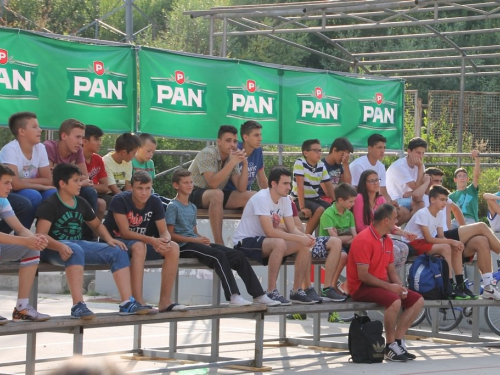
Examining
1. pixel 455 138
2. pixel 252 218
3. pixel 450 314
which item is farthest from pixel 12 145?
pixel 455 138

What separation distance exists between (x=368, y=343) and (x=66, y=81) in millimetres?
4215

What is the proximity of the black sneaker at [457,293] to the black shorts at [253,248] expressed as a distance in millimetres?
2753

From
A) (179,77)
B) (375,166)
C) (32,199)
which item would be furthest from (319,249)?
(32,199)

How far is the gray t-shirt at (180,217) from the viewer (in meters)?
8.80

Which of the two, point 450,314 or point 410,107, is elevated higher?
point 410,107

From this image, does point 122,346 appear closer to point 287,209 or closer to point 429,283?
point 287,209

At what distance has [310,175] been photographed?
35.4 feet

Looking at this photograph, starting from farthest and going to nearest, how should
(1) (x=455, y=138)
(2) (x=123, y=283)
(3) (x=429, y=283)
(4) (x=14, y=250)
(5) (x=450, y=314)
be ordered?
1. (1) (x=455, y=138)
2. (5) (x=450, y=314)
3. (3) (x=429, y=283)
4. (2) (x=123, y=283)
5. (4) (x=14, y=250)

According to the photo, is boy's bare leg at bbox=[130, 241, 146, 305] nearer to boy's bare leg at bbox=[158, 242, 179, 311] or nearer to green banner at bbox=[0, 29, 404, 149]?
boy's bare leg at bbox=[158, 242, 179, 311]

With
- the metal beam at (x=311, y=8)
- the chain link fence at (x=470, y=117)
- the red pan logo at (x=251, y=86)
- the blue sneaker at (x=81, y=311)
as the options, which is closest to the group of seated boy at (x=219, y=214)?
the blue sneaker at (x=81, y=311)

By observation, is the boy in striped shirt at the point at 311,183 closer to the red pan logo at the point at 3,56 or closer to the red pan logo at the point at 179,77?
the red pan logo at the point at 179,77

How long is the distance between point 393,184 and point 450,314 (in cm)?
251

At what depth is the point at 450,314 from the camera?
1323 cm

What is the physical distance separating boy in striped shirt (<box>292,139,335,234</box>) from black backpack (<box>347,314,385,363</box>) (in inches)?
65.6
